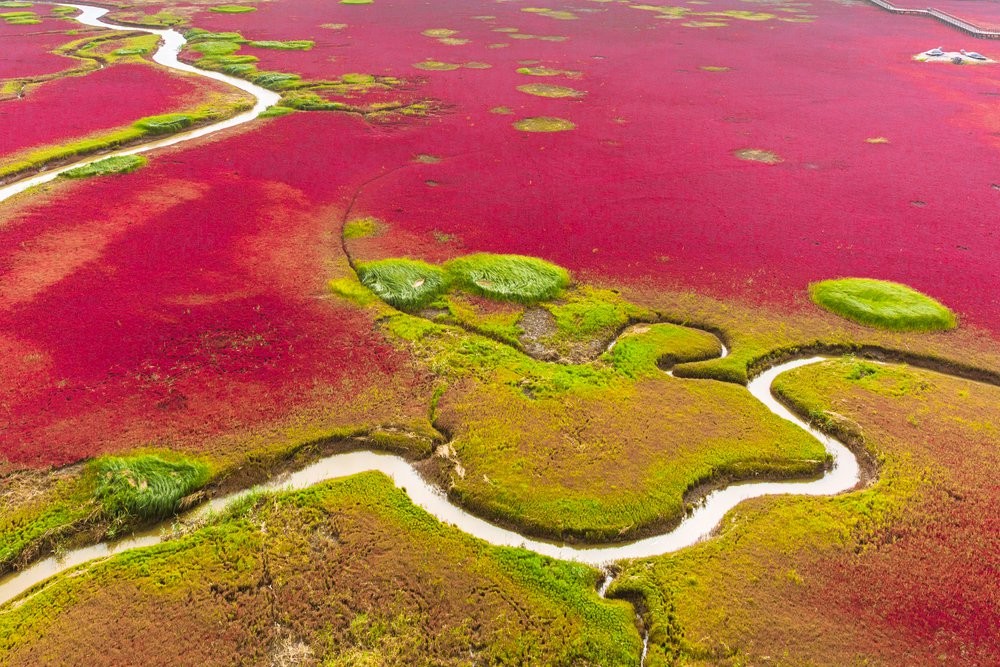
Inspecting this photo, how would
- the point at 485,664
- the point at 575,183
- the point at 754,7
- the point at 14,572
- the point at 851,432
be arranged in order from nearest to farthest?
the point at 485,664 < the point at 14,572 < the point at 851,432 < the point at 575,183 < the point at 754,7

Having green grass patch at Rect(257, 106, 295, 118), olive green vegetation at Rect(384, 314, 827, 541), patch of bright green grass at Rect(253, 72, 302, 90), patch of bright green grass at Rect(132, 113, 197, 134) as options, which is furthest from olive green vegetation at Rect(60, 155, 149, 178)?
olive green vegetation at Rect(384, 314, 827, 541)

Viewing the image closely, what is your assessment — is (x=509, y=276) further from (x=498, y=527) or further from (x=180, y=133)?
(x=180, y=133)

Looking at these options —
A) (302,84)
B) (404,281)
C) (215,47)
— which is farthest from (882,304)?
(215,47)

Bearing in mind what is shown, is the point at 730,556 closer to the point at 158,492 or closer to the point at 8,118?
the point at 158,492

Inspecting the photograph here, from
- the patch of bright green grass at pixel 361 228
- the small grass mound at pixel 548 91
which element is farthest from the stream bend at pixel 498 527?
the small grass mound at pixel 548 91

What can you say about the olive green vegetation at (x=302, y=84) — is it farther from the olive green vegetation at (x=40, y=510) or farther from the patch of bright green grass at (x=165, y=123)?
the olive green vegetation at (x=40, y=510)

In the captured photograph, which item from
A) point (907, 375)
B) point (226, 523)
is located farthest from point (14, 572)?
point (907, 375)
